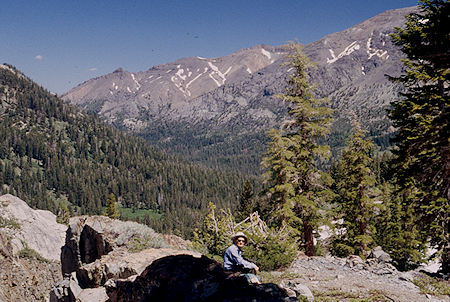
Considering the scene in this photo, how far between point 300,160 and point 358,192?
8.73 metres

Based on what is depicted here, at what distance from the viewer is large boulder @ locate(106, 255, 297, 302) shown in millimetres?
6973

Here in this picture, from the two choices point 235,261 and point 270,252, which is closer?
point 235,261

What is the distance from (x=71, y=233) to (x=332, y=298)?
17.4 m

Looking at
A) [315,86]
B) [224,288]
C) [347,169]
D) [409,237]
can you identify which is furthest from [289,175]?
[409,237]

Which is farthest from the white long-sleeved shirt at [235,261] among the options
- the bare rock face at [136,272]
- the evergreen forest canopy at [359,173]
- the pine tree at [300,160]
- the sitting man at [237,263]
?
Answer: the pine tree at [300,160]

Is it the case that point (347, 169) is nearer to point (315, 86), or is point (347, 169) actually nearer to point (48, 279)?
point (315, 86)

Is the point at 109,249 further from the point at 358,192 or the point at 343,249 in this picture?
the point at 343,249

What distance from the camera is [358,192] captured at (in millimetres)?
26875

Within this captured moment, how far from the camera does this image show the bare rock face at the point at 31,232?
36.9m

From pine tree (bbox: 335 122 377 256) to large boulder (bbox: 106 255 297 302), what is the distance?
2016 centimetres

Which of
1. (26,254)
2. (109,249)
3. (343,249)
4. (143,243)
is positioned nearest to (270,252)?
(143,243)

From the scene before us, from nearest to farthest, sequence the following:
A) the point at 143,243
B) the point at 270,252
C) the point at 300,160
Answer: the point at 270,252 < the point at 143,243 < the point at 300,160

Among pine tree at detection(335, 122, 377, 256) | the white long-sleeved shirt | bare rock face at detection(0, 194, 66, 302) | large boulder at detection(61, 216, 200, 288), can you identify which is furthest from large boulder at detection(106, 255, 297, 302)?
pine tree at detection(335, 122, 377, 256)

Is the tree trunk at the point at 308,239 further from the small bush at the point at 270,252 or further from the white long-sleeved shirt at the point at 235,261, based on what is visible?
the white long-sleeved shirt at the point at 235,261
